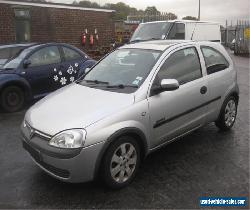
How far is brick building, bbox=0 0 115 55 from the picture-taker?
1520 cm

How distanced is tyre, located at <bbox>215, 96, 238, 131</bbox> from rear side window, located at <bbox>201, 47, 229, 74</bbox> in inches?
22.6

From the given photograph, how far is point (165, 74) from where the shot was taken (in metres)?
4.43

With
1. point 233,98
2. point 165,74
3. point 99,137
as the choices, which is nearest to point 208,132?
point 233,98

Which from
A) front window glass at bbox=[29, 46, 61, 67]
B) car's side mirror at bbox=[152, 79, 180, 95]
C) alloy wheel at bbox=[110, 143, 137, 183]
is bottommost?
alloy wheel at bbox=[110, 143, 137, 183]

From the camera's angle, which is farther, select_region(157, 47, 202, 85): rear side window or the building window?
the building window

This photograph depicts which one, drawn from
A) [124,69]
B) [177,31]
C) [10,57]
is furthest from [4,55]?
[177,31]

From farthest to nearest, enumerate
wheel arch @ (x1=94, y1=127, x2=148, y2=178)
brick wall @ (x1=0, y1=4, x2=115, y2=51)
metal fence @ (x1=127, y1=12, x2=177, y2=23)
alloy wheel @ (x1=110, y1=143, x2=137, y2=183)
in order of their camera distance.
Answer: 1. metal fence @ (x1=127, y1=12, x2=177, y2=23)
2. brick wall @ (x1=0, y1=4, x2=115, y2=51)
3. alloy wheel @ (x1=110, y1=143, x2=137, y2=183)
4. wheel arch @ (x1=94, y1=127, x2=148, y2=178)

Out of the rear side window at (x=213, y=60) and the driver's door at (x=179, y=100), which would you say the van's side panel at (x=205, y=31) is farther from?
the driver's door at (x=179, y=100)

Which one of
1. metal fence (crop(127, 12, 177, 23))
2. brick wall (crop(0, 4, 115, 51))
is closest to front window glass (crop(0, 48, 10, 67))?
brick wall (crop(0, 4, 115, 51))

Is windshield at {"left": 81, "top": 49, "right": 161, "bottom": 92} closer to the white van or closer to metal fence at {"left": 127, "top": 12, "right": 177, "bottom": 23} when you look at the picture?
the white van

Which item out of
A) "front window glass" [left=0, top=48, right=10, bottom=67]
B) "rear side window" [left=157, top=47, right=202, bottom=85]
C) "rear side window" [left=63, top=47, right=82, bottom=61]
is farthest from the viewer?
"rear side window" [left=63, top=47, right=82, bottom=61]

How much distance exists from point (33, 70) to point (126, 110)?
4561 millimetres

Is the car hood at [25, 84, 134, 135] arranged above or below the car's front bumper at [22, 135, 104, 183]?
above

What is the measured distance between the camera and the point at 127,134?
3811mm
